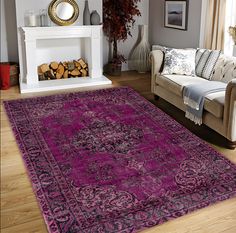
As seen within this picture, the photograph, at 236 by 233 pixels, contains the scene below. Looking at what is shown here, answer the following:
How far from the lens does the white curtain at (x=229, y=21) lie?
4484 millimetres

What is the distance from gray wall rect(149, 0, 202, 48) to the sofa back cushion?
1135mm

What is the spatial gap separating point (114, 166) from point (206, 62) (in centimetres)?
196

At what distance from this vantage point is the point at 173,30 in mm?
5605

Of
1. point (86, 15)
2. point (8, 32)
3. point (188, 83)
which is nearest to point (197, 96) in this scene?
point (188, 83)

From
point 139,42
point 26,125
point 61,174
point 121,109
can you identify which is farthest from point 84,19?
point 61,174

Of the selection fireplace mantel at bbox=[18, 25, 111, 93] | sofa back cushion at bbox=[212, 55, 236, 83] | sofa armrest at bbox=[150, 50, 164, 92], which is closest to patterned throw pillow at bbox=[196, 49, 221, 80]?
sofa back cushion at bbox=[212, 55, 236, 83]

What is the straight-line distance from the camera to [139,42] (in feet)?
20.4

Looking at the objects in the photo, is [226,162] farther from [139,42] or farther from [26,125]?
[139,42]

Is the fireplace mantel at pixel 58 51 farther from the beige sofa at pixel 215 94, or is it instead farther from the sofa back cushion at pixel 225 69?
the sofa back cushion at pixel 225 69

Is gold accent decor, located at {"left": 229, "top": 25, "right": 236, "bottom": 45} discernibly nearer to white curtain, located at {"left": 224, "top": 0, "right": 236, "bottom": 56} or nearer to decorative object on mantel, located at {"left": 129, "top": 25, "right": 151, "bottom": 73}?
white curtain, located at {"left": 224, "top": 0, "right": 236, "bottom": 56}

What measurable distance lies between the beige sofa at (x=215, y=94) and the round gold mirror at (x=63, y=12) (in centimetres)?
162

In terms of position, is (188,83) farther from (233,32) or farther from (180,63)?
(233,32)

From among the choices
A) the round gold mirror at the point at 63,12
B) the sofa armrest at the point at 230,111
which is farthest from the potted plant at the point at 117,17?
the sofa armrest at the point at 230,111

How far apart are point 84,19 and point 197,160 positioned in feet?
10.7
